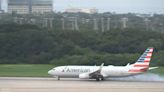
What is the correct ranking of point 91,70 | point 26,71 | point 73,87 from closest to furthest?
point 73,87 → point 91,70 → point 26,71

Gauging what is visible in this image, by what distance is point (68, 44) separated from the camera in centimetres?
13712

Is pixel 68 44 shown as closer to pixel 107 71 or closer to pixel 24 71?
pixel 24 71

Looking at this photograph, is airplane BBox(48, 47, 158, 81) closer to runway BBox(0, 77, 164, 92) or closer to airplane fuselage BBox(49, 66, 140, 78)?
airplane fuselage BBox(49, 66, 140, 78)

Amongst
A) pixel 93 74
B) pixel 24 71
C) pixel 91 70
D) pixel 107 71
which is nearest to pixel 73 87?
pixel 93 74

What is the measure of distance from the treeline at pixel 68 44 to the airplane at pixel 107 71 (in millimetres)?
21521

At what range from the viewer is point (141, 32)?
15125 centimetres

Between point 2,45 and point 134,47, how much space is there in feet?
85.5

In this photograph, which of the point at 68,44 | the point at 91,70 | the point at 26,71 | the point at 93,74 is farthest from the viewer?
the point at 68,44

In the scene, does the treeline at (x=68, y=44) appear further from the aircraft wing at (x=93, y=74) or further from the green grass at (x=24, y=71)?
the aircraft wing at (x=93, y=74)

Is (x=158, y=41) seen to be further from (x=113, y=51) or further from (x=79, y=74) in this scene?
(x=79, y=74)

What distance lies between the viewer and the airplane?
299 ft

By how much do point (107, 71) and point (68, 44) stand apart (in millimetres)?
45298

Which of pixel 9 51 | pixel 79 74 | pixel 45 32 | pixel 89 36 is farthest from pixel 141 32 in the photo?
pixel 79 74

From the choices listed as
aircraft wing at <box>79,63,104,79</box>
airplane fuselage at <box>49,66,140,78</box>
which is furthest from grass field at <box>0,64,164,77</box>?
aircraft wing at <box>79,63,104,79</box>
